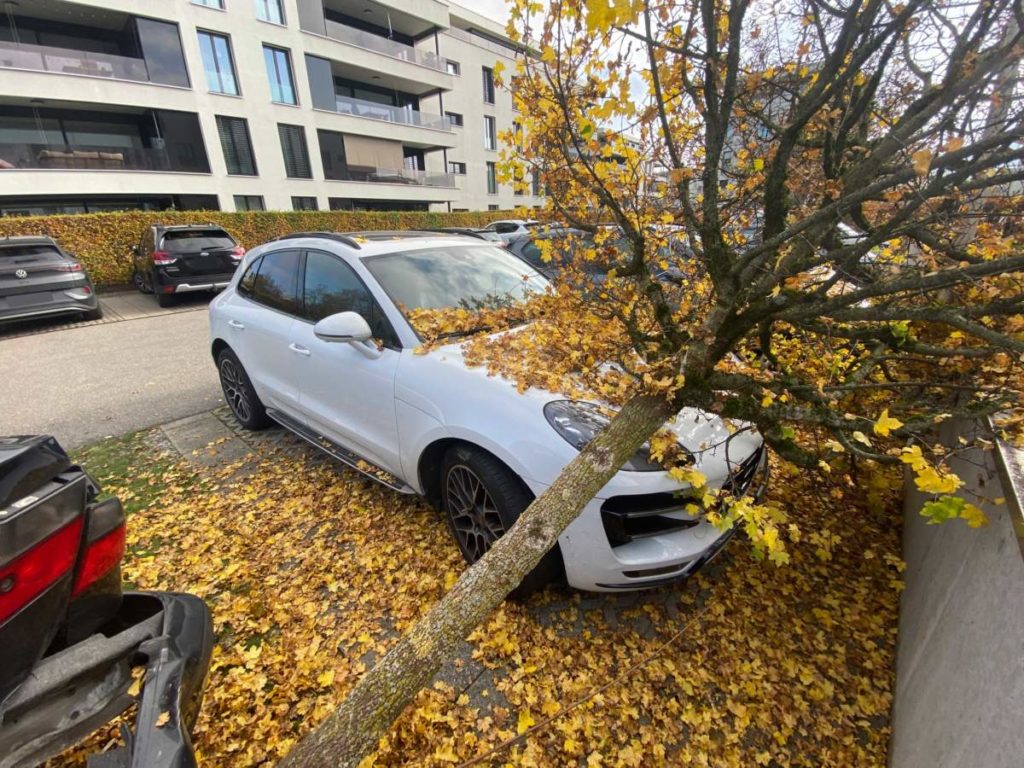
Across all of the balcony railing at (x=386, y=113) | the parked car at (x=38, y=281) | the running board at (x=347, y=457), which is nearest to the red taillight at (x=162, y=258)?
the parked car at (x=38, y=281)

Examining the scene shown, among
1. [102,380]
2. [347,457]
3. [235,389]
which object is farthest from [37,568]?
[102,380]

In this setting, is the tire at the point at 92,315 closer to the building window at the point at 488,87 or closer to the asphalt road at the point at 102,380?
the asphalt road at the point at 102,380

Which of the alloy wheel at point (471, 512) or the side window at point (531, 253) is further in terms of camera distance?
the side window at point (531, 253)

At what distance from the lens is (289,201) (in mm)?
20859

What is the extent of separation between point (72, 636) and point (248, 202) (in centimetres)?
2243

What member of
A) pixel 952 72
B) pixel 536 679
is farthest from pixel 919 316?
pixel 536 679

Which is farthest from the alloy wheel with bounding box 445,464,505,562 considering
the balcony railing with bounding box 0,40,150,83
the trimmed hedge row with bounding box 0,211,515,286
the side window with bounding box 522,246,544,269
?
the balcony railing with bounding box 0,40,150,83

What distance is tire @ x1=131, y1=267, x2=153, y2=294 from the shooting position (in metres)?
12.1

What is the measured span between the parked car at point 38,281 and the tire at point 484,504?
32.9ft

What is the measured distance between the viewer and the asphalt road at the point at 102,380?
4918mm

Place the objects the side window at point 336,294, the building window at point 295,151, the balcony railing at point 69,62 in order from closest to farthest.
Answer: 1. the side window at point 336,294
2. the balcony railing at point 69,62
3. the building window at point 295,151

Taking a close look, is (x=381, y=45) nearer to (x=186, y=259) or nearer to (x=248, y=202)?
(x=248, y=202)

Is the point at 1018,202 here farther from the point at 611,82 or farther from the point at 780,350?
the point at 611,82

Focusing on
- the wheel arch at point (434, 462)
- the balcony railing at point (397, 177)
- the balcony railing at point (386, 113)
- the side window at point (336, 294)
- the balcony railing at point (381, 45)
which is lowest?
the wheel arch at point (434, 462)
